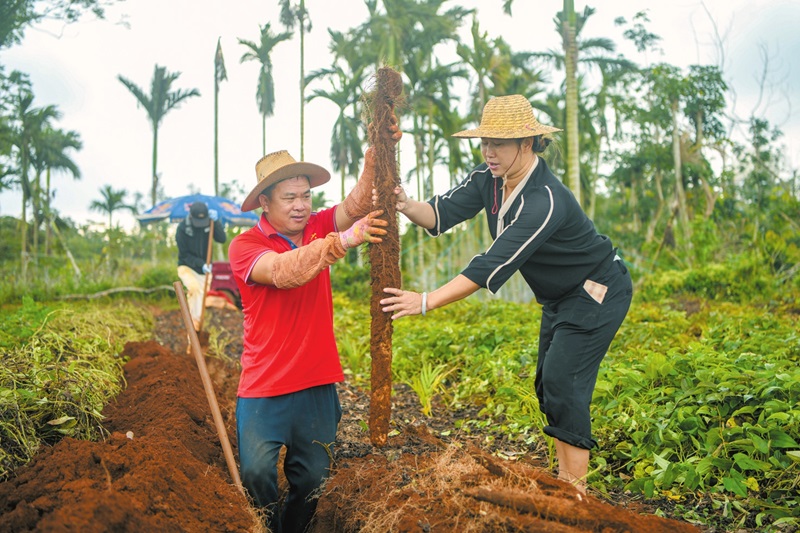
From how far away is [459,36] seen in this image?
22.3m

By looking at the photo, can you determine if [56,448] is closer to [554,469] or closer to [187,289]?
[554,469]

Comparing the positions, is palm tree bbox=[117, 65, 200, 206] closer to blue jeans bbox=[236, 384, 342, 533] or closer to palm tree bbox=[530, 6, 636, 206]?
palm tree bbox=[530, 6, 636, 206]

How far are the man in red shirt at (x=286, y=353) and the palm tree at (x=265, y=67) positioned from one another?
22.9 meters

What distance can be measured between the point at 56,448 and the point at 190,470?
2.15ft

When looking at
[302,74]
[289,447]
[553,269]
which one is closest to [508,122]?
[553,269]

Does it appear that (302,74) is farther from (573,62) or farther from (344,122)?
(573,62)

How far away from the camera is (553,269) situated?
11.8ft

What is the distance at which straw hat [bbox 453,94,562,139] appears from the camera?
135 inches

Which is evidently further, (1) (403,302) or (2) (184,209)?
(2) (184,209)

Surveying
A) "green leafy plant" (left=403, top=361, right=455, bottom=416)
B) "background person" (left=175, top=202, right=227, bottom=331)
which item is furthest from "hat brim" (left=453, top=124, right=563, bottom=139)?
"background person" (left=175, top=202, right=227, bottom=331)

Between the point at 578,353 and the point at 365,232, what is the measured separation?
1295 mm

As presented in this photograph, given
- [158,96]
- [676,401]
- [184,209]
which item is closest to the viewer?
[676,401]

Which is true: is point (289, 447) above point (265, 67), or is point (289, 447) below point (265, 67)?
below

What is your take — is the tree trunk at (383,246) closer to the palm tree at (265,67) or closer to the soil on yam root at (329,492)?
the soil on yam root at (329,492)
